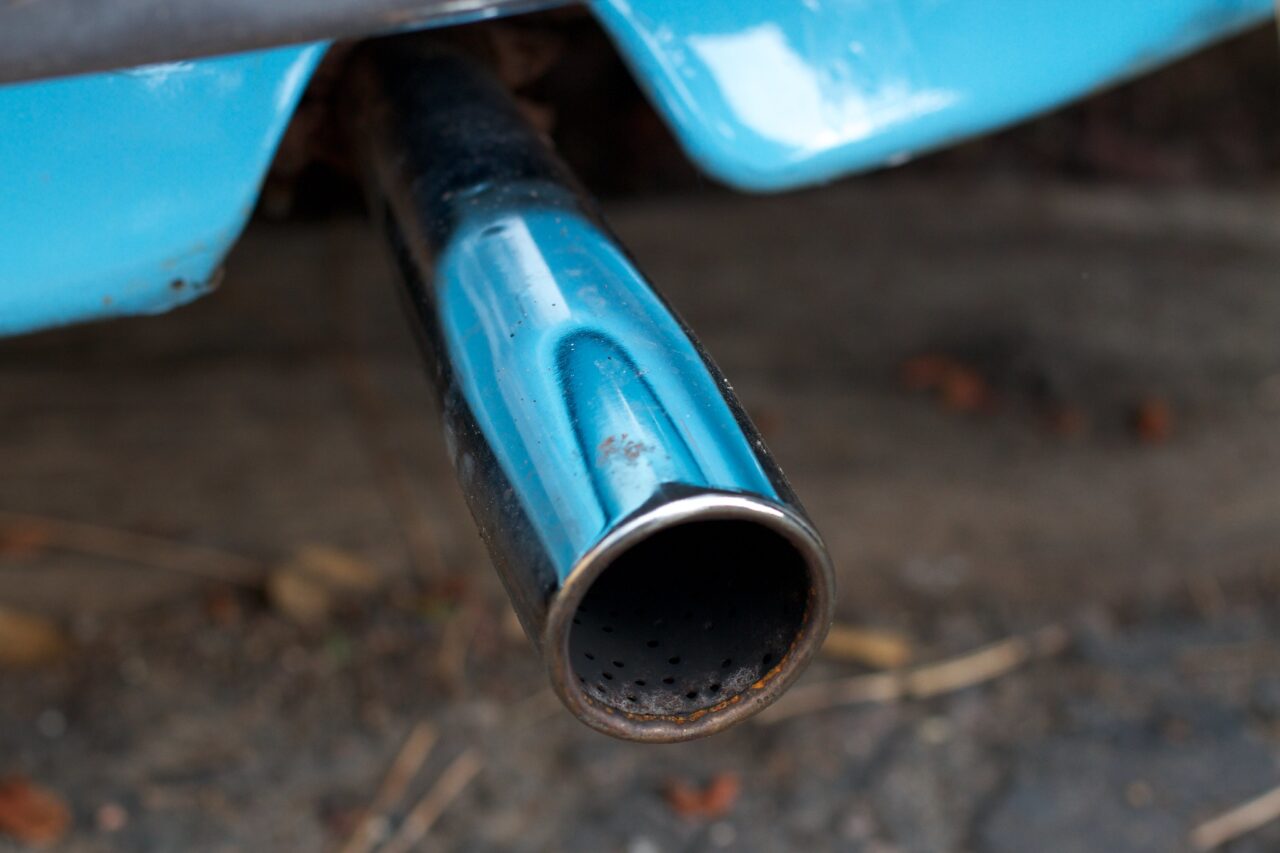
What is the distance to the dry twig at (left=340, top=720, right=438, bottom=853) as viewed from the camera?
1640mm

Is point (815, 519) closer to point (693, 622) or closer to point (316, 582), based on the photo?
point (316, 582)

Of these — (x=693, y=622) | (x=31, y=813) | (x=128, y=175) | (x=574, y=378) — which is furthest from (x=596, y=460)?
(x=31, y=813)

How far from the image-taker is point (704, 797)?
1688 mm

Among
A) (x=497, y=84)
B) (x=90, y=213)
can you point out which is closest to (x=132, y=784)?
(x=90, y=213)

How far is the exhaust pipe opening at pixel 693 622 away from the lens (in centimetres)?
72

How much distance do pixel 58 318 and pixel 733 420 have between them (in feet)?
1.90

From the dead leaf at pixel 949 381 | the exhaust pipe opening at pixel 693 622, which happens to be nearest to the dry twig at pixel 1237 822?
the dead leaf at pixel 949 381

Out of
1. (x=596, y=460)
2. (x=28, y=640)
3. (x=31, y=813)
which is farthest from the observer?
(x=28, y=640)

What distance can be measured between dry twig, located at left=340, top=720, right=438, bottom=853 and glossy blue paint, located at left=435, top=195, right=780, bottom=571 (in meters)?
0.99

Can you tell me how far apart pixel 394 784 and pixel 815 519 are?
794mm

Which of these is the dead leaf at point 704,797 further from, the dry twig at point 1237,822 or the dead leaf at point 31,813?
the dead leaf at point 31,813

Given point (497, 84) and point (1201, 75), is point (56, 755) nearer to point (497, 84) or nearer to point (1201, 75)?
point (497, 84)

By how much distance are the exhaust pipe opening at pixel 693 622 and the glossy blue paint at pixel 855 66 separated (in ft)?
1.18

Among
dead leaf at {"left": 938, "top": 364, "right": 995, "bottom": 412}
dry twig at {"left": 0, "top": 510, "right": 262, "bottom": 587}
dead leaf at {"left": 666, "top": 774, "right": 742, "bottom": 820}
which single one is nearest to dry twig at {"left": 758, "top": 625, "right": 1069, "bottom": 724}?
dead leaf at {"left": 666, "top": 774, "right": 742, "bottom": 820}
